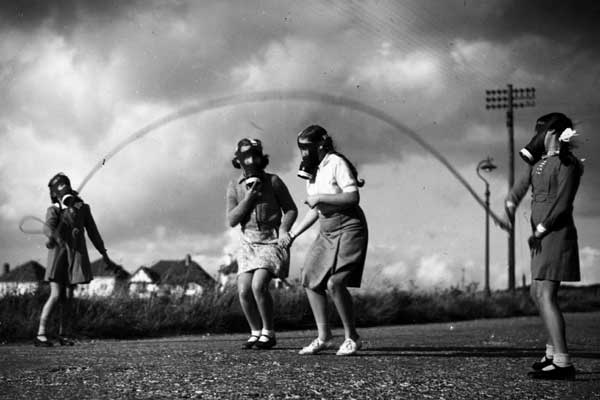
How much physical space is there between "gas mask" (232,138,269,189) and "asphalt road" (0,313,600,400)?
5.02 ft

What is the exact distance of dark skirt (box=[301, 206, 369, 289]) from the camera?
5926mm

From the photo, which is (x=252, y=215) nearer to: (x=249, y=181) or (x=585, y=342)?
(x=249, y=181)

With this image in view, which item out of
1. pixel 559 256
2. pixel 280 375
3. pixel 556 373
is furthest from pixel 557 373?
pixel 280 375

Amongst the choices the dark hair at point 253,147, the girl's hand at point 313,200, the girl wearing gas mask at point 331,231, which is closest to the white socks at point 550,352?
the girl wearing gas mask at point 331,231

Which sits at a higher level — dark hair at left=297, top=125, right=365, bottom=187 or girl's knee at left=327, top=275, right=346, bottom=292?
dark hair at left=297, top=125, right=365, bottom=187

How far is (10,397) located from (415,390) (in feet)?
7.05

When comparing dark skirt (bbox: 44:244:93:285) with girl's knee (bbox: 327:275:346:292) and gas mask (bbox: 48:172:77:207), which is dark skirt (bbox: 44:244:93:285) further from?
girl's knee (bbox: 327:275:346:292)

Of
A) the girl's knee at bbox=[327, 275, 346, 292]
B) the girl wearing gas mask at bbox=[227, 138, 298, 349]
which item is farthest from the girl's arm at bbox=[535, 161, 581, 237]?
the girl wearing gas mask at bbox=[227, 138, 298, 349]

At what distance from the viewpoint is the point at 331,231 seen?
6.03 m

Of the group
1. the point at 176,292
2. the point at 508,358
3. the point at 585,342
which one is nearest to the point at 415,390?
the point at 508,358

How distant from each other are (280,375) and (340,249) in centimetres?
146

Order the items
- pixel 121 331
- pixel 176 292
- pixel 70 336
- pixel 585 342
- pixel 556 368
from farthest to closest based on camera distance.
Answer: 1. pixel 176 292
2. pixel 121 331
3. pixel 70 336
4. pixel 585 342
5. pixel 556 368

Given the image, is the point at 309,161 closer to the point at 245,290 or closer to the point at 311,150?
the point at 311,150

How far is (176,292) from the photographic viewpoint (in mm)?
12641
